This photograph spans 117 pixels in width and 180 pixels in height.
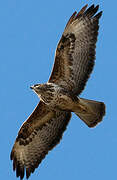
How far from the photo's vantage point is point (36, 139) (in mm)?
12625

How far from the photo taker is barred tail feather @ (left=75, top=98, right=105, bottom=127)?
11.8 metres

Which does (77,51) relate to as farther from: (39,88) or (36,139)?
(36,139)

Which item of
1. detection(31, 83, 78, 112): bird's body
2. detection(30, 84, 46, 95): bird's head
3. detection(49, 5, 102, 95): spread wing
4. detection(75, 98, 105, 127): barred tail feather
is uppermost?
detection(49, 5, 102, 95): spread wing

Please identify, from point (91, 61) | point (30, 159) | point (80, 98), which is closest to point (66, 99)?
point (80, 98)


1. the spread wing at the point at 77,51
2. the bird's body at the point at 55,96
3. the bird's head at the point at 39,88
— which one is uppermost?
the spread wing at the point at 77,51

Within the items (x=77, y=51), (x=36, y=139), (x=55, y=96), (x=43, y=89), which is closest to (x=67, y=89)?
(x=55, y=96)

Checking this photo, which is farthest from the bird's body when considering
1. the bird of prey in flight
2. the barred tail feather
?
the barred tail feather

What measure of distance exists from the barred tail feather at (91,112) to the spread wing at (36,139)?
0.49 m

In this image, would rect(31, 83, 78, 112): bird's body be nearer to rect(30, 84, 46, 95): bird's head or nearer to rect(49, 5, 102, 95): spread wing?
rect(30, 84, 46, 95): bird's head

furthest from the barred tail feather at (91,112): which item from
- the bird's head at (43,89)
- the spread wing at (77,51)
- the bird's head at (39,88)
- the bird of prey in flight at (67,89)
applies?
the bird's head at (39,88)

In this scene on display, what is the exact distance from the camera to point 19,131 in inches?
490

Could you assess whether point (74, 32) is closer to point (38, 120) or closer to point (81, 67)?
point (81, 67)

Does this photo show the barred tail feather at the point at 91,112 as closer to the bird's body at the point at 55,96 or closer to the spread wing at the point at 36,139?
the bird's body at the point at 55,96

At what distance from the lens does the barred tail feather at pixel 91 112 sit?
11.8 metres
